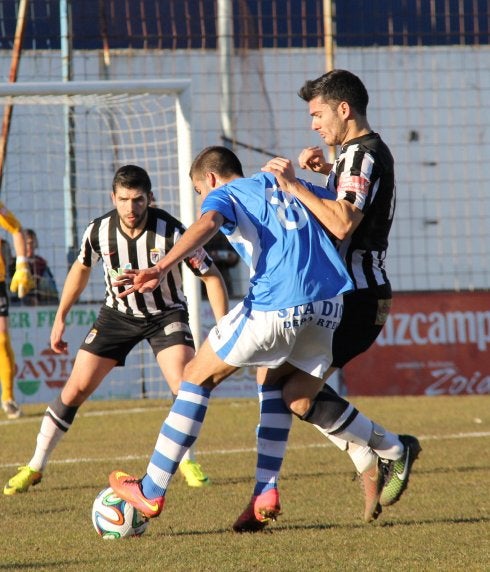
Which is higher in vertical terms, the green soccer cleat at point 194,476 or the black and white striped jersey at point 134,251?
the black and white striped jersey at point 134,251

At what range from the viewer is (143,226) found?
686 centimetres

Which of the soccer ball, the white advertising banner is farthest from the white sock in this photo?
the white advertising banner

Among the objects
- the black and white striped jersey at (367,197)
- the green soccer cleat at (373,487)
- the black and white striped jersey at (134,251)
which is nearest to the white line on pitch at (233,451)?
the black and white striped jersey at (134,251)

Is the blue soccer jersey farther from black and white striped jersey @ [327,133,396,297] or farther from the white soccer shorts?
black and white striped jersey @ [327,133,396,297]

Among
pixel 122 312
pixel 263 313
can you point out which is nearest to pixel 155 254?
pixel 122 312

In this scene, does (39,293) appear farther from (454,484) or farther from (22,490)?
(454,484)

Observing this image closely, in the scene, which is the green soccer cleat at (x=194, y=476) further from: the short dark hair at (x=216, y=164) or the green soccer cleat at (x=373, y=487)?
the short dark hair at (x=216, y=164)

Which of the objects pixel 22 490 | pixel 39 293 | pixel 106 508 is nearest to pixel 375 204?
pixel 106 508

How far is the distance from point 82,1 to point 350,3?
9.80ft

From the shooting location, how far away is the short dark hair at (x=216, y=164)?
5246mm

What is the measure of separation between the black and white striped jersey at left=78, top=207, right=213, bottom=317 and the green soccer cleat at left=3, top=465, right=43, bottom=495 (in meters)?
1.04

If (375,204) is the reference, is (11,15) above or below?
above

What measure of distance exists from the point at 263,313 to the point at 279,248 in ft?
0.90

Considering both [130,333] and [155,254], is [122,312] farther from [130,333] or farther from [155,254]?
[155,254]
